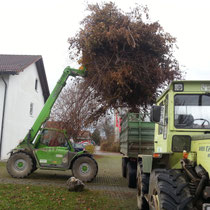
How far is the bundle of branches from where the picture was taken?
8.30m

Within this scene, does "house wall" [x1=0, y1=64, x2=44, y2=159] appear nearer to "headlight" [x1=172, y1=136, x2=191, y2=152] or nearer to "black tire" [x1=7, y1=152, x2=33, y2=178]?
"black tire" [x1=7, y1=152, x2=33, y2=178]

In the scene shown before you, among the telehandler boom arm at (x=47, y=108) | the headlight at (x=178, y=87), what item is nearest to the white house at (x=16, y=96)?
the telehandler boom arm at (x=47, y=108)

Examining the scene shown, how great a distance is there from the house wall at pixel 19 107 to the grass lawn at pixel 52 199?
28.3ft

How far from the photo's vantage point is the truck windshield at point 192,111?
4.55 m

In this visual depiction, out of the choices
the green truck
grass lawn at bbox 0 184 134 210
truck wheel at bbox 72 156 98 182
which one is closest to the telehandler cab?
grass lawn at bbox 0 184 134 210

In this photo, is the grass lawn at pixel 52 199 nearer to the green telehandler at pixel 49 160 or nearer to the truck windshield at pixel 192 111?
the green telehandler at pixel 49 160

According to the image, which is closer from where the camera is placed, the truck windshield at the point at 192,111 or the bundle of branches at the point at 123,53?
the truck windshield at the point at 192,111

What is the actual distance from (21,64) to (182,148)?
1469 cm

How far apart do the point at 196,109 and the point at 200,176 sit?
131 cm

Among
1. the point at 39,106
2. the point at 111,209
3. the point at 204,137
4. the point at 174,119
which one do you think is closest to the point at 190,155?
the point at 204,137

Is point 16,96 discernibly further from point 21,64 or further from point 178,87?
point 178,87

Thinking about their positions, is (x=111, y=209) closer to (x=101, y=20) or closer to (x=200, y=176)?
(x=200, y=176)

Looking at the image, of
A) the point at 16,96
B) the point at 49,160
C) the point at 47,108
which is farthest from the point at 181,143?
the point at 16,96

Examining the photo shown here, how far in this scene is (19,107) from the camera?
17750mm
